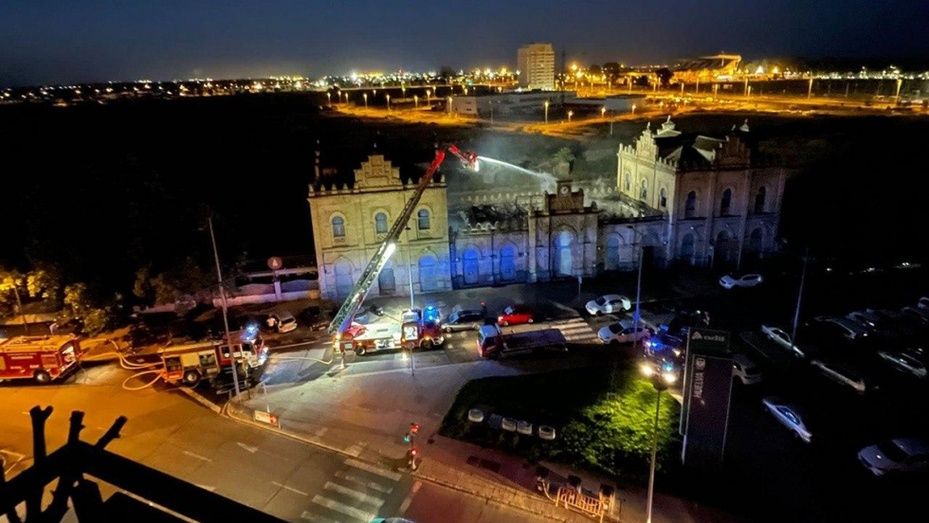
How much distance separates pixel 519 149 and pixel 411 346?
65.0 m

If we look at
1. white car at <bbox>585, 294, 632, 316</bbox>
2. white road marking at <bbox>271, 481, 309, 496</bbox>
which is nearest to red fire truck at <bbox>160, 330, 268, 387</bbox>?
white road marking at <bbox>271, 481, 309, 496</bbox>

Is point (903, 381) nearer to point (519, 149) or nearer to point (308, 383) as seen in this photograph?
point (308, 383)

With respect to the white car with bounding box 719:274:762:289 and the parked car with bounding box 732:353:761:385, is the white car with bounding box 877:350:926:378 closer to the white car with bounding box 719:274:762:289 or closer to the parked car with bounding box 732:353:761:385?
the parked car with bounding box 732:353:761:385

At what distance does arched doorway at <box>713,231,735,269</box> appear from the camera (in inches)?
1996

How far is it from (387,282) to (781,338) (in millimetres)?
28639

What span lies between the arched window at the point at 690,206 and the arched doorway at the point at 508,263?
1547 centimetres

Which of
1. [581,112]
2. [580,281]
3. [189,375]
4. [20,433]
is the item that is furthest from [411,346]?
[581,112]

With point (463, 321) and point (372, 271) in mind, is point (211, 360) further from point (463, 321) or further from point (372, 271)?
point (463, 321)

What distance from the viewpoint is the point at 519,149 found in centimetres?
9544

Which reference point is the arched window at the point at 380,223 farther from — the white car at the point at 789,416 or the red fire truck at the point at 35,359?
the white car at the point at 789,416

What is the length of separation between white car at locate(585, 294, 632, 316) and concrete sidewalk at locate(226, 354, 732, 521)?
8.24 m

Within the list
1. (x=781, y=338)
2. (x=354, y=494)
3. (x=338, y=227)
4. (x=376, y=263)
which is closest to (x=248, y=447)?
(x=354, y=494)

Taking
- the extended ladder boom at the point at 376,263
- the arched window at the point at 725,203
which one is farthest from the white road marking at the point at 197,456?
the arched window at the point at 725,203

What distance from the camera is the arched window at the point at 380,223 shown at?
147 feet
